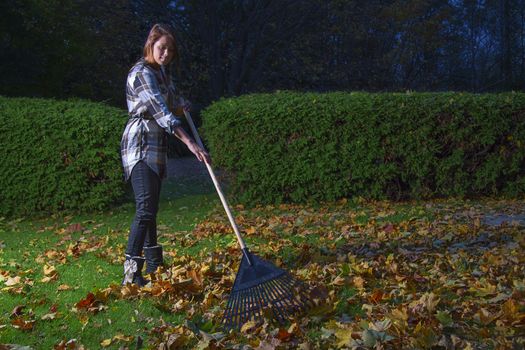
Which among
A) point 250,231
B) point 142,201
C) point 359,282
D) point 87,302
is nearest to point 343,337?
point 359,282

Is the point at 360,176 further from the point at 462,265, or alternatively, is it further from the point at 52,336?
the point at 52,336

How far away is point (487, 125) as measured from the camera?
30.3 ft

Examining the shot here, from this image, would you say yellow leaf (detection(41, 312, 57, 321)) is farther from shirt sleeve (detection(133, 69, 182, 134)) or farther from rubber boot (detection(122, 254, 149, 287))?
shirt sleeve (detection(133, 69, 182, 134))

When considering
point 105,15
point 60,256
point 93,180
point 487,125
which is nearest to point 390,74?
point 105,15

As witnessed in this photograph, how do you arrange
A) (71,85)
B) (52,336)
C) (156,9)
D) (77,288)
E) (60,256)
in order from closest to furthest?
1. (52,336)
2. (77,288)
3. (60,256)
4. (71,85)
5. (156,9)

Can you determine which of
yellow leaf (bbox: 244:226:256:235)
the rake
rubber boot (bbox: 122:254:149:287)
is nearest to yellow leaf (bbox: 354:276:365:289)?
the rake

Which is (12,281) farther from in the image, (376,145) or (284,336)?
(376,145)

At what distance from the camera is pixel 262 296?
372 centimetres

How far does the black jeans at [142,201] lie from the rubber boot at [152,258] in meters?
0.18

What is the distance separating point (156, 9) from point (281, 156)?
11041 millimetres

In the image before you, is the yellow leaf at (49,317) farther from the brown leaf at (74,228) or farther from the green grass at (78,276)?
the brown leaf at (74,228)

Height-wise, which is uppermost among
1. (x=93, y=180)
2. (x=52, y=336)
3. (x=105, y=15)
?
(x=105, y=15)

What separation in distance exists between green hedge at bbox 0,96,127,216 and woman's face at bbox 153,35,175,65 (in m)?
5.21

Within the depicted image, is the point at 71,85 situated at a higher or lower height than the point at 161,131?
higher
